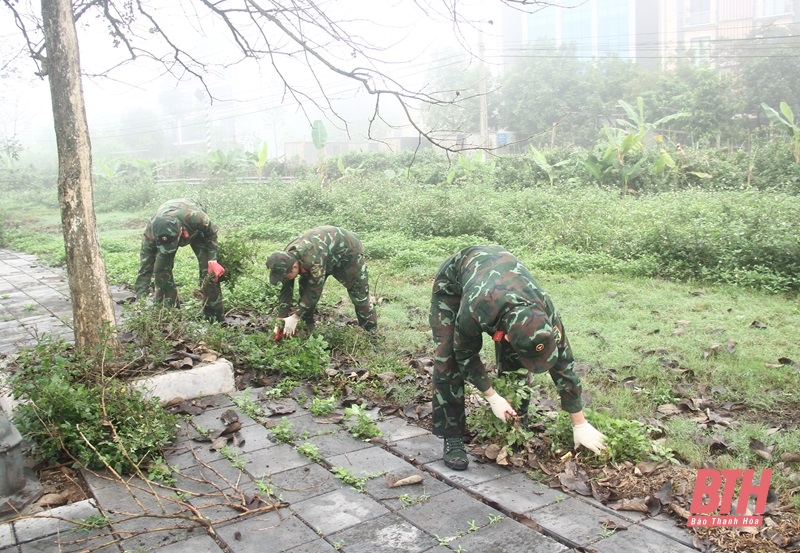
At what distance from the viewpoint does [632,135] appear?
1497cm

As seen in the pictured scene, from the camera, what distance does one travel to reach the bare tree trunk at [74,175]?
4969 millimetres

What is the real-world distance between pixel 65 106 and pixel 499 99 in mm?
33627

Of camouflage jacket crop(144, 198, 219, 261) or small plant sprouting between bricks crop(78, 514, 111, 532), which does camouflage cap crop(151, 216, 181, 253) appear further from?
small plant sprouting between bricks crop(78, 514, 111, 532)

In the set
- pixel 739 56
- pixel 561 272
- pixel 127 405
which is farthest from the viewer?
pixel 739 56

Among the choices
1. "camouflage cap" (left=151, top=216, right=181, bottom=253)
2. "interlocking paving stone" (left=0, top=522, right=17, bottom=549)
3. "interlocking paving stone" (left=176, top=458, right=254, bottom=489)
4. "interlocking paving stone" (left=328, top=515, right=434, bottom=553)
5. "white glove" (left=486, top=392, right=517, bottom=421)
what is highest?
"camouflage cap" (left=151, top=216, right=181, bottom=253)

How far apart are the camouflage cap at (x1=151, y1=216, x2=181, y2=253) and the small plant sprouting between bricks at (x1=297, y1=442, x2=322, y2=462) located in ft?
11.2

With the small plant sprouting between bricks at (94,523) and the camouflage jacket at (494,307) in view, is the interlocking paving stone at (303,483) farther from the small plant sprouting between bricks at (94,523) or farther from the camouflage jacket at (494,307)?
the camouflage jacket at (494,307)

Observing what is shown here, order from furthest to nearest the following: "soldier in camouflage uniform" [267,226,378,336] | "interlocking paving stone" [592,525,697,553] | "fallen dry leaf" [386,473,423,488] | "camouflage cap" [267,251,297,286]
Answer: "soldier in camouflage uniform" [267,226,378,336] < "camouflage cap" [267,251,297,286] < "fallen dry leaf" [386,473,423,488] < "interlocking paving stone" [592,525,697,553]

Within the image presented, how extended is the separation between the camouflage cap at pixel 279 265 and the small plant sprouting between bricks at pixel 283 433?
5.15 ft

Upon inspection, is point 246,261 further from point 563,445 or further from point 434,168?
point 434,168

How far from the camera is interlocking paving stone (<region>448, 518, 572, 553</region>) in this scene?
313cm

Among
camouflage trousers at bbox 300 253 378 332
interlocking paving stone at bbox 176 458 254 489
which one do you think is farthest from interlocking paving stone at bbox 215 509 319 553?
camouflage trousers at bbox 300 253 378 332

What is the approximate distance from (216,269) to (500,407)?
3.93 meters

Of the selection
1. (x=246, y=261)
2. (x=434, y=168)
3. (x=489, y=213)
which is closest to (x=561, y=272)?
(x=489, y=213)
